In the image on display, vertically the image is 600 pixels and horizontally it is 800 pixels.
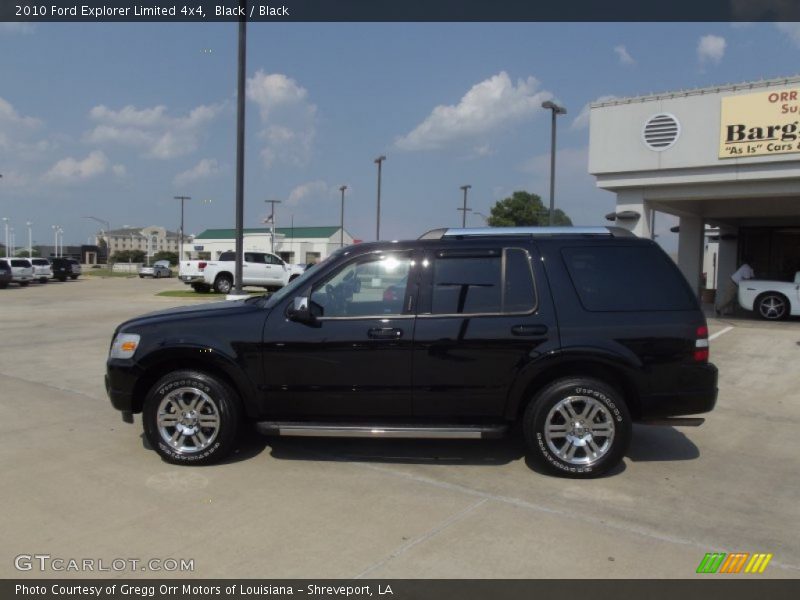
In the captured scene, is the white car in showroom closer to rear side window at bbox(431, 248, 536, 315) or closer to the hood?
rear side window at bbox(431, 248, 536, 315)

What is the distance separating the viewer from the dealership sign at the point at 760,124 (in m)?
12.9

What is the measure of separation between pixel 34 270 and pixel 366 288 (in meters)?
38.3

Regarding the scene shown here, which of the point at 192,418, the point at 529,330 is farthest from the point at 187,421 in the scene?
the point at 529,330

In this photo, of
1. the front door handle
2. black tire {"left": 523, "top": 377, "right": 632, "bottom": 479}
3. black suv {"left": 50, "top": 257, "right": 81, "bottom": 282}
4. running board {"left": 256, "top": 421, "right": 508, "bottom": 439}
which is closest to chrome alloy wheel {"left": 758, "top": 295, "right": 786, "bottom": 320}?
black tire {"left": 523, "top": 377, "right": 632, "bottom": 479}

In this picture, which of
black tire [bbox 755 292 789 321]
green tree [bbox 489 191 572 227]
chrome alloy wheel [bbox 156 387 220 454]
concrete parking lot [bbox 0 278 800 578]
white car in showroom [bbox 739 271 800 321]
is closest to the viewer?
concrete parking lot [bbox 0 278 800 578]

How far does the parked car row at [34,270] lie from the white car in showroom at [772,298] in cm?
3247

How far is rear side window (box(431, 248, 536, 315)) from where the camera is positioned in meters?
4.86

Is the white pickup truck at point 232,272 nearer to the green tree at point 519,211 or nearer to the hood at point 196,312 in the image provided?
the hood at point 196,312

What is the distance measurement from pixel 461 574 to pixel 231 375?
8.01 ft

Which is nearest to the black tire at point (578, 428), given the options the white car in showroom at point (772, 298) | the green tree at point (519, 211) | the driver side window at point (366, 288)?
the driver side window at point (366, 288)

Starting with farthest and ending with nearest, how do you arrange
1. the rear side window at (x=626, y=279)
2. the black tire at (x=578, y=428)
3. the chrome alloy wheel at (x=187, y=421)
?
the chrome alloy wheel at (x=187, y=421) < the rear side window at (x=626, y=279) < the black tire at (x=578, y=428)

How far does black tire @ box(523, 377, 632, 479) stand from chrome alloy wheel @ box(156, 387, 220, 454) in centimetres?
247

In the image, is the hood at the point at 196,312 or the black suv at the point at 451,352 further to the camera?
the hood at the point at 196,312
